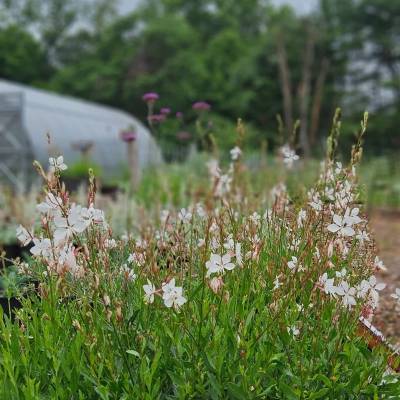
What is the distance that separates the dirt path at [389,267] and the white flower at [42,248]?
4.18 ft

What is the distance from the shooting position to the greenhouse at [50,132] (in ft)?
45.1

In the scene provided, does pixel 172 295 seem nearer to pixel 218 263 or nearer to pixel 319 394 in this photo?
pixel 218 263

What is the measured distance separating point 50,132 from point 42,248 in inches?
314

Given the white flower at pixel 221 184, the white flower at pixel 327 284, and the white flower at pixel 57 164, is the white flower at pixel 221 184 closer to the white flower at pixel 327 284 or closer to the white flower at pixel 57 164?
the white flower at pixel 327 284

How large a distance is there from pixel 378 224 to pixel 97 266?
9.06 meters

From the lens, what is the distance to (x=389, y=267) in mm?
6203

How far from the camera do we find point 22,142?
13883 mm

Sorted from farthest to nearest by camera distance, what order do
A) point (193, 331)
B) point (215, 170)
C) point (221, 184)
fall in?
point (221, 184) → point (215, 170) → point (193, 331)

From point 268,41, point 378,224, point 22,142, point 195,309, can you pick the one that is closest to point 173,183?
point 378,224

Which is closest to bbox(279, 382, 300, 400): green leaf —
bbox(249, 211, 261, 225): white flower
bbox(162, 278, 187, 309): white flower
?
bbox(162, 278, 187, 309): white flower

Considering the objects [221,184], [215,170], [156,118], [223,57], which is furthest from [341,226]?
[223,57]

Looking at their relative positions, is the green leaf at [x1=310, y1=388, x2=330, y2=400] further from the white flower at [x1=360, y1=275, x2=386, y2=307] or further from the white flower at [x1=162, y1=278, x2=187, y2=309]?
the white flower at [x1=162, y1=278, x2=187, y2=309]

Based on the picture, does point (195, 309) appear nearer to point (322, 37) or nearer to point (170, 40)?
point (322, 37)

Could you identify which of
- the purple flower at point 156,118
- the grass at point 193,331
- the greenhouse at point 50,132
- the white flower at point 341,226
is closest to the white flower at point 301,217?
the grass at point 193,331
